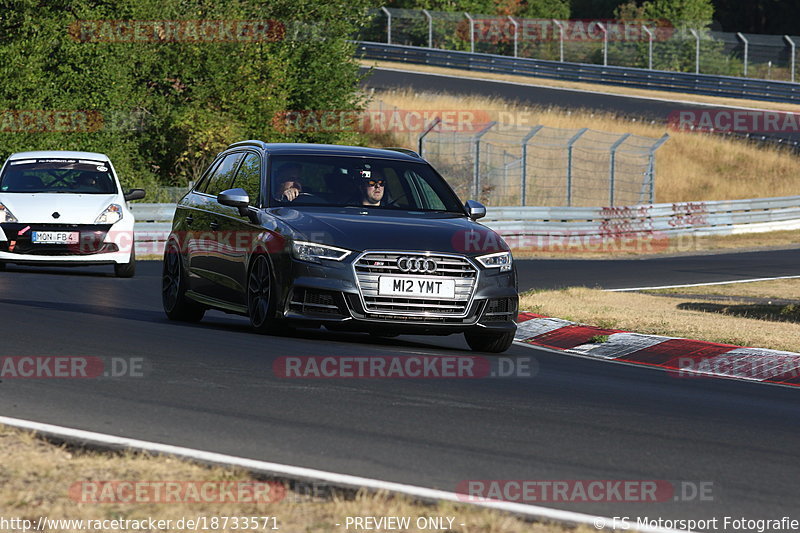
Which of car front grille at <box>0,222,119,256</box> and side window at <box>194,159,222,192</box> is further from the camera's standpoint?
car front grille at <box>0,222,119,256</box>

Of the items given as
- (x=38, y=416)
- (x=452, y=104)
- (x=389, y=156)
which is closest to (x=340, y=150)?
(x=389, y=156)

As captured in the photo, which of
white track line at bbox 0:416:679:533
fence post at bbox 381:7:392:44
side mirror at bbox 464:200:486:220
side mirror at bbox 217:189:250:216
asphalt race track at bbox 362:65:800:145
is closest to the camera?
white track line at bbox 0:416:679:533

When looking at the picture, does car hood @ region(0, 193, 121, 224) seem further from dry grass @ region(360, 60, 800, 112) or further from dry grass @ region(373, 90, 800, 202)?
dry grass @ region(360, 60, 800, 112)

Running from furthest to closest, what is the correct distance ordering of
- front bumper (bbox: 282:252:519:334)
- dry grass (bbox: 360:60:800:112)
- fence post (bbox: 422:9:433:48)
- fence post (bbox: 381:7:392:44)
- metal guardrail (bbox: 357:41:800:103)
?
fence post (bbox: 381:7:392:44), fence post (bbox: 422:9:433:48), dry grass (bbox: 360:60:800:112), metal guardrail (bbox: 357:41:800:103), front bumper (bbox: 282:252:519:334)

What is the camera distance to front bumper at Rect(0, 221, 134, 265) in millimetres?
18891

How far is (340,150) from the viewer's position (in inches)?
477

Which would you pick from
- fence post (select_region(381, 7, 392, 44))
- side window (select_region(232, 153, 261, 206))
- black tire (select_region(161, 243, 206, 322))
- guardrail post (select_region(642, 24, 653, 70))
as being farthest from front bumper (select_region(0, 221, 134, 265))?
fence post (select_region(381, 7, 392, 44))

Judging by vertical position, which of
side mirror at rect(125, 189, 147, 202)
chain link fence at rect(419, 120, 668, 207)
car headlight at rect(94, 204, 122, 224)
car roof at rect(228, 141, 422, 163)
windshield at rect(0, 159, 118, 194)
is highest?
car roof at rect(228, 141, 422, 163)

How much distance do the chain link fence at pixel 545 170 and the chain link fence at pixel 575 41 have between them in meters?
15.2

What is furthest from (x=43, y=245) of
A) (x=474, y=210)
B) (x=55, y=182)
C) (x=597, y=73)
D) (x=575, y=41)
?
(x=575, y=41)

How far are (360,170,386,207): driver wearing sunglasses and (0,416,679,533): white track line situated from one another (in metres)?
4.96

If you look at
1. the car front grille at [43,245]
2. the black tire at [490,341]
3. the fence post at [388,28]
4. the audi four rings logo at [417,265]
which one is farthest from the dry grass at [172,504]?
the fence post at [388,28]

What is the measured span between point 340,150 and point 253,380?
3791 mm

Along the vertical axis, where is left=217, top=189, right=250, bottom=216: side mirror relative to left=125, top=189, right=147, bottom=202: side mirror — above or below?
above
